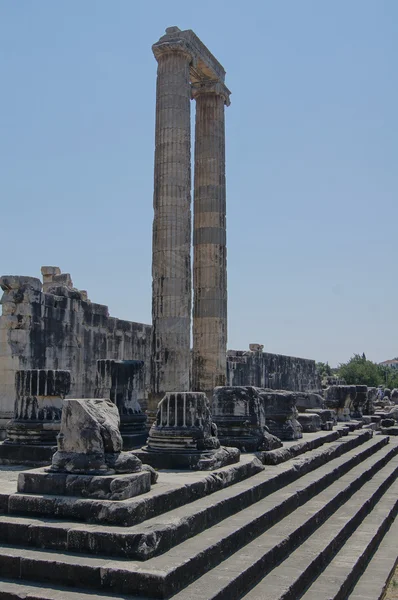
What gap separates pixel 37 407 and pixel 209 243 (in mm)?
10652

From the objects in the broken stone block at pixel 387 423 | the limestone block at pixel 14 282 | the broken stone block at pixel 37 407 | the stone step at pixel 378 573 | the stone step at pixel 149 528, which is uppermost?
the limestone block at pixel 14 282

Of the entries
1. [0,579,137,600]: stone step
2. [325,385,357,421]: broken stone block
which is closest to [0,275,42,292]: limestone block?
[325,385,357,421]: broken stone block

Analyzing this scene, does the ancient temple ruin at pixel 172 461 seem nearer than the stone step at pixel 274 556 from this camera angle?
No

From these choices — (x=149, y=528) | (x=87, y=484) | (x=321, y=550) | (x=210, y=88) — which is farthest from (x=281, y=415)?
(x=210, y=88)

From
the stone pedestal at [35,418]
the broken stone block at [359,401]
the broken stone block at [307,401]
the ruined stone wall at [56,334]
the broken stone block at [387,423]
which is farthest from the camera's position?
the broken stone block at [387,423]

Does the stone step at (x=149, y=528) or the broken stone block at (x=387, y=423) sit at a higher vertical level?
the broken stone block at (x=387, y=423)

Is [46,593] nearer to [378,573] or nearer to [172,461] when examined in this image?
[172,461]

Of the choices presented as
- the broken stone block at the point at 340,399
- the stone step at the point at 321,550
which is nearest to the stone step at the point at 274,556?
the stone step at the point at 321,550

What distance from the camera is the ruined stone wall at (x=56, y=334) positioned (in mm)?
13070

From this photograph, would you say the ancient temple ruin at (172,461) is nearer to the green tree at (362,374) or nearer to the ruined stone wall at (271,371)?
the ruined stone wall at (271,371)

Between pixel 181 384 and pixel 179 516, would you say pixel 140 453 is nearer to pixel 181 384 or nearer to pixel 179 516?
pixel 179 516

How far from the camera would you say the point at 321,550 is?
21.3 feet

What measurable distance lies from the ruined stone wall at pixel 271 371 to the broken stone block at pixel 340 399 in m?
8.30

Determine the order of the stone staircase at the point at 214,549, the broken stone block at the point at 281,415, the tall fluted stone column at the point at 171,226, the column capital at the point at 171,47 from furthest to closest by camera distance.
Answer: the column capital at the point at 171,47 → the tall fluted stone column at the point at 171,226 → the broken stone block at the point at 281,415 → the stone staircase at the point at 214,549
